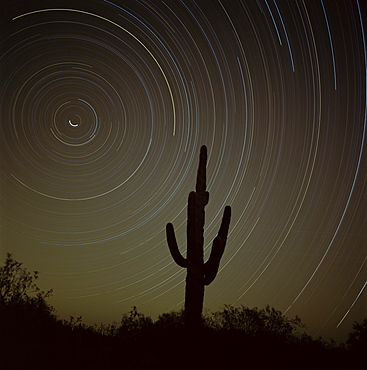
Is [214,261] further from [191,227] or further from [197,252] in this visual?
[191,227]

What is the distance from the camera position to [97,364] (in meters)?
6.30

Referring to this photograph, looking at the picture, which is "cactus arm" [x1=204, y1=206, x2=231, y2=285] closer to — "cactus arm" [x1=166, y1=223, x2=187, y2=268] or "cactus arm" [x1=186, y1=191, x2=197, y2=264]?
"cactus arm" [x1=186, y1=191, x2=197, y2=264]

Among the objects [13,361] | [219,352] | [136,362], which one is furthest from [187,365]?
[13,361]

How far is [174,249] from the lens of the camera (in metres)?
10.6

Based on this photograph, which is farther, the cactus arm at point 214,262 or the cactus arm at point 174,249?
the cactus arm at point 174,249

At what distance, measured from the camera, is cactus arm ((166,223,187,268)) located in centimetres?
1044

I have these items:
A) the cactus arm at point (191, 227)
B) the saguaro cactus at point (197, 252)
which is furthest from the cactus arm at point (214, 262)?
the cactus arm at point (191, 227)

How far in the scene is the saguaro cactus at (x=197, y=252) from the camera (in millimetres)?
9680

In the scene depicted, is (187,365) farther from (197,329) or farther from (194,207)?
(194,207)

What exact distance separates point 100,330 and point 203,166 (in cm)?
631

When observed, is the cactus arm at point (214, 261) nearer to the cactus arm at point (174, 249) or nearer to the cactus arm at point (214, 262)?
the cactus arm at point (214, 262)

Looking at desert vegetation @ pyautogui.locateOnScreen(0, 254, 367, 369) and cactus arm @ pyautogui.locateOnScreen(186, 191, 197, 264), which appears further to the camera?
cactus arm @ pyautogui.locateOnScreen(186, 191, 197, 264)

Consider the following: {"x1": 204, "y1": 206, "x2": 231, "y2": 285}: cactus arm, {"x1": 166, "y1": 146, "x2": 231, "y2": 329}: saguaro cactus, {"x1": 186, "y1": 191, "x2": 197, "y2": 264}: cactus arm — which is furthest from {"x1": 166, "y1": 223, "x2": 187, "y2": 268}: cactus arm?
{"x1": 204, "y1": 206, "x2": 231, "y2": 285}: cactus arm

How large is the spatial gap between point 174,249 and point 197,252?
0.78 metres
